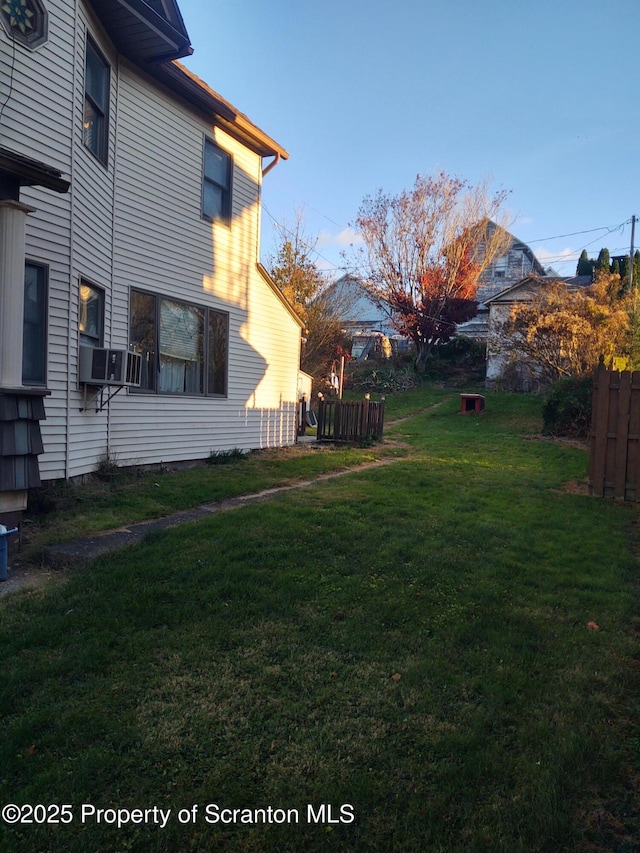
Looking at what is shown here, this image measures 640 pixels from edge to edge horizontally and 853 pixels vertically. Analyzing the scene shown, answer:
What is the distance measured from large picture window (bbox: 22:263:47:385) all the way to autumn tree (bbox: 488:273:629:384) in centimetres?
1414

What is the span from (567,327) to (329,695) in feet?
56.6

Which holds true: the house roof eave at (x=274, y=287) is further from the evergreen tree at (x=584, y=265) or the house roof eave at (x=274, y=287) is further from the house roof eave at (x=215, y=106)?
the evergreen tree at (x=584, y=265)

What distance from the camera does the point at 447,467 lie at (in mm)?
10523

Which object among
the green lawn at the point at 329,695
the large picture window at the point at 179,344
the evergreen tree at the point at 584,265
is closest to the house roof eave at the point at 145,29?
the large picture window at the point at 179,344

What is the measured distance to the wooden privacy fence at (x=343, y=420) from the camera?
13711mm

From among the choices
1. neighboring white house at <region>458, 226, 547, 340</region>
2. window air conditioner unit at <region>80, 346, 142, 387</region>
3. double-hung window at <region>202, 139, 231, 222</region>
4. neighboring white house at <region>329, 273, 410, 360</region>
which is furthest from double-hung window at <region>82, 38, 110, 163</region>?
neighboring white house at <region>458, 226, 547, 340</region>

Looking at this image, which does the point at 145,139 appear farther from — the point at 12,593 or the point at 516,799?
the point at 516,799

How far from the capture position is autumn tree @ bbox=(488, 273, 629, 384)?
17375mm

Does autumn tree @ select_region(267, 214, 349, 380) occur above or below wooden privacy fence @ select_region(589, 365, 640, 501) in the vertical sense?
above

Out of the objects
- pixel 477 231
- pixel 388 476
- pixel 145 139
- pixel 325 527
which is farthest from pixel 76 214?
pixel 477 231

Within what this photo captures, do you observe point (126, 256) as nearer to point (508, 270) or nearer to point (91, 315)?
point (91, 315)

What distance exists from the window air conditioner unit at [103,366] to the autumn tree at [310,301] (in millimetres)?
15603

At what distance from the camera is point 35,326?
632 cm

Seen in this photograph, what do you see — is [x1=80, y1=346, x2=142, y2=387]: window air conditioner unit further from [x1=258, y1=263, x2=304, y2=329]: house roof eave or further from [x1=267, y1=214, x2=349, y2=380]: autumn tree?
[x1=267, y1=214, x2=349, y2=380]: autumn tree
